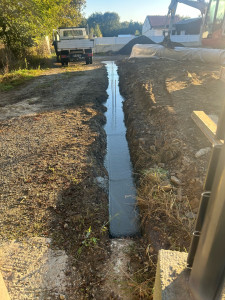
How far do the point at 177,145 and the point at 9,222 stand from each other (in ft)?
10.0

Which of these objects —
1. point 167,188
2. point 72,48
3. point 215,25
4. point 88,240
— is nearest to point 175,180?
point 167,188

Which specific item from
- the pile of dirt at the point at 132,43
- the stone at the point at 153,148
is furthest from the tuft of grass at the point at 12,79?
the pile of dirt at the point at 132,43

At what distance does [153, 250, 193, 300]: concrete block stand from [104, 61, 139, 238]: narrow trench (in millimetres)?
1516

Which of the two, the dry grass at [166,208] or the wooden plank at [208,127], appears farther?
the dry grass at [166,208]

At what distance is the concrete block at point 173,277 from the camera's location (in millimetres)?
1251

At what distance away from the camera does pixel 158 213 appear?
9.66ft

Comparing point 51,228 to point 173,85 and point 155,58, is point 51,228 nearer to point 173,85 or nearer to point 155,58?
point 173,85

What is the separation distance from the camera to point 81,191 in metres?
3.27

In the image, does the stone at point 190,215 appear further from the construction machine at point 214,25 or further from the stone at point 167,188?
the construction machine at point 214,25

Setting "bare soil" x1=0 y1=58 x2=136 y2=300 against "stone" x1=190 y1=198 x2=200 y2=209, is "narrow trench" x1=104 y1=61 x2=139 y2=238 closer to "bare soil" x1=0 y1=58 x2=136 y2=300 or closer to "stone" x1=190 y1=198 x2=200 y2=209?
"bare soil" x1=0 y1=58 x2=136 y2=300

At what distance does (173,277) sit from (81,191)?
2.11 meters

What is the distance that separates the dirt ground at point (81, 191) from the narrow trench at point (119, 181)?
0.65 feet

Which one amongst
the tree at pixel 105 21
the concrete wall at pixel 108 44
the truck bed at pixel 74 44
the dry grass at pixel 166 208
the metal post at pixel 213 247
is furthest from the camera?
the tree at pixel 105 21

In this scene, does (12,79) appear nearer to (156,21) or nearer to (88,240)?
(88,240)
